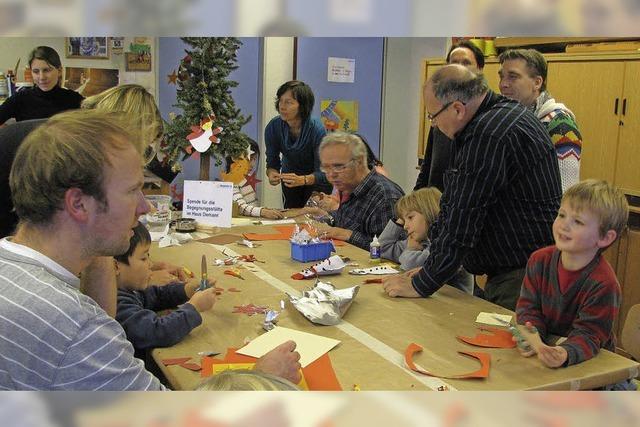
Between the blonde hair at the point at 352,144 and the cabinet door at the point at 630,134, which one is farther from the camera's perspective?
the cabinet door at the point at 630,134

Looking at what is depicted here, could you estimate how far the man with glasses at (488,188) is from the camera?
2.23m

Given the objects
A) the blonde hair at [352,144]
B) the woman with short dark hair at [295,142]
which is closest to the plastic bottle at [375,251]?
the blonde hair at [352,144]

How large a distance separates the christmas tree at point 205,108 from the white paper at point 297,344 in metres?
1.64

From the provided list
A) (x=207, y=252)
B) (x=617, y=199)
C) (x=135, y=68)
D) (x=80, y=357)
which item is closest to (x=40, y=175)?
(x=80, y=357)

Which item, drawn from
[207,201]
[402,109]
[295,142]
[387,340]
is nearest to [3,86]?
[295,142]

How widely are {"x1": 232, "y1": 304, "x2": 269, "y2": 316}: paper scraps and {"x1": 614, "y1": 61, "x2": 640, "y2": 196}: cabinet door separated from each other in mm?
2783

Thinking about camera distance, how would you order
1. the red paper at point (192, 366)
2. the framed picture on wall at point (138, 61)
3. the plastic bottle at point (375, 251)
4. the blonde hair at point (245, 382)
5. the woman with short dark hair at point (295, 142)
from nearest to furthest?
the blonde hair at point (245, 382) → the red paper at point (192, 366) → the plastic bottle at point (375, 251) → the woman with short dark hair at point (295, 142) → the framed picture on wall at point (138, 61)

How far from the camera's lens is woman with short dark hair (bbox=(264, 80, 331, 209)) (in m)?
4.59

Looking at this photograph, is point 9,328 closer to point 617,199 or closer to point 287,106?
point 617,199

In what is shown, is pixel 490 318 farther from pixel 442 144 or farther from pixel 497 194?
pixel 442 144

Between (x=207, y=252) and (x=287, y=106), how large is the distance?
1888 millimetres

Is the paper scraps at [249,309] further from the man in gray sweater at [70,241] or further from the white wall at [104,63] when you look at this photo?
the white wall at [104,63]
